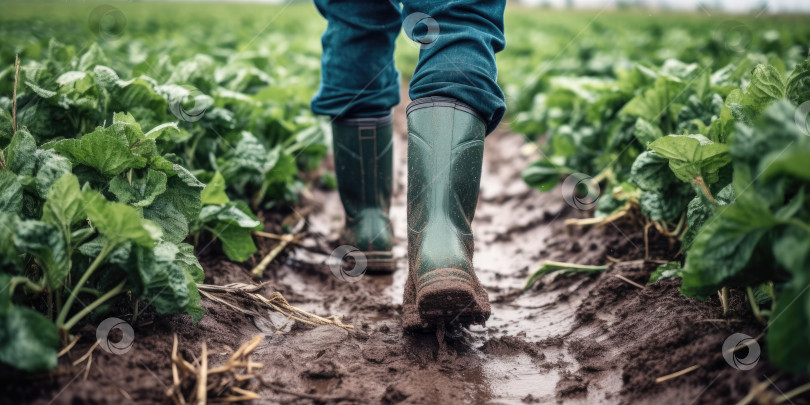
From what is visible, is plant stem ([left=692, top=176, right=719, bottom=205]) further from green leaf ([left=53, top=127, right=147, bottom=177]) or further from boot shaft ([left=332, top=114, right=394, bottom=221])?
green leaf ([left=53, top=127, right=147, bottom=177])

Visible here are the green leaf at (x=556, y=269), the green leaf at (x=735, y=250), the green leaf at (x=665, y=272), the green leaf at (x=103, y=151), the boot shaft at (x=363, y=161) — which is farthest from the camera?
the boot shaft at (x=363, y=161)

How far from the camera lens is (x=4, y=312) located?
1.08 meters

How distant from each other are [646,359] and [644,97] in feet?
4.08

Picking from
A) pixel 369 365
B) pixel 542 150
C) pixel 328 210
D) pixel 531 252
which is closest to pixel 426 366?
pixel 369 365

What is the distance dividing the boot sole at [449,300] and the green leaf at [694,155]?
0.63 meters

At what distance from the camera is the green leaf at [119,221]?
3.93 feet

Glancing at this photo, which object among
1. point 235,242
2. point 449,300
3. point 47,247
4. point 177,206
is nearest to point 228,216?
point 235,242

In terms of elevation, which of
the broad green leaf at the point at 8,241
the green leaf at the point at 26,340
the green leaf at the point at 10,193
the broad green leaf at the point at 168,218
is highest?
the broad green leaf at the point at 168,218

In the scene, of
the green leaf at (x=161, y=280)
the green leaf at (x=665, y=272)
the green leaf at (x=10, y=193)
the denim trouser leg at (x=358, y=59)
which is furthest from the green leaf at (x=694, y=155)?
the green leaf at (x=10, y=193)

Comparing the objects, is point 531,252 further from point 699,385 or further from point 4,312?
point 4,312

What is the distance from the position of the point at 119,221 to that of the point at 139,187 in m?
0.32

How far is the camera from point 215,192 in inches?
74.1

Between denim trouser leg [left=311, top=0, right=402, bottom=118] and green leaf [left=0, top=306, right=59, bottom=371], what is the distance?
126 cm

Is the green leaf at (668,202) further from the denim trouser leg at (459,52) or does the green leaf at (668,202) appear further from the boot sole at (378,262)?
the boot sole at (378,262)
